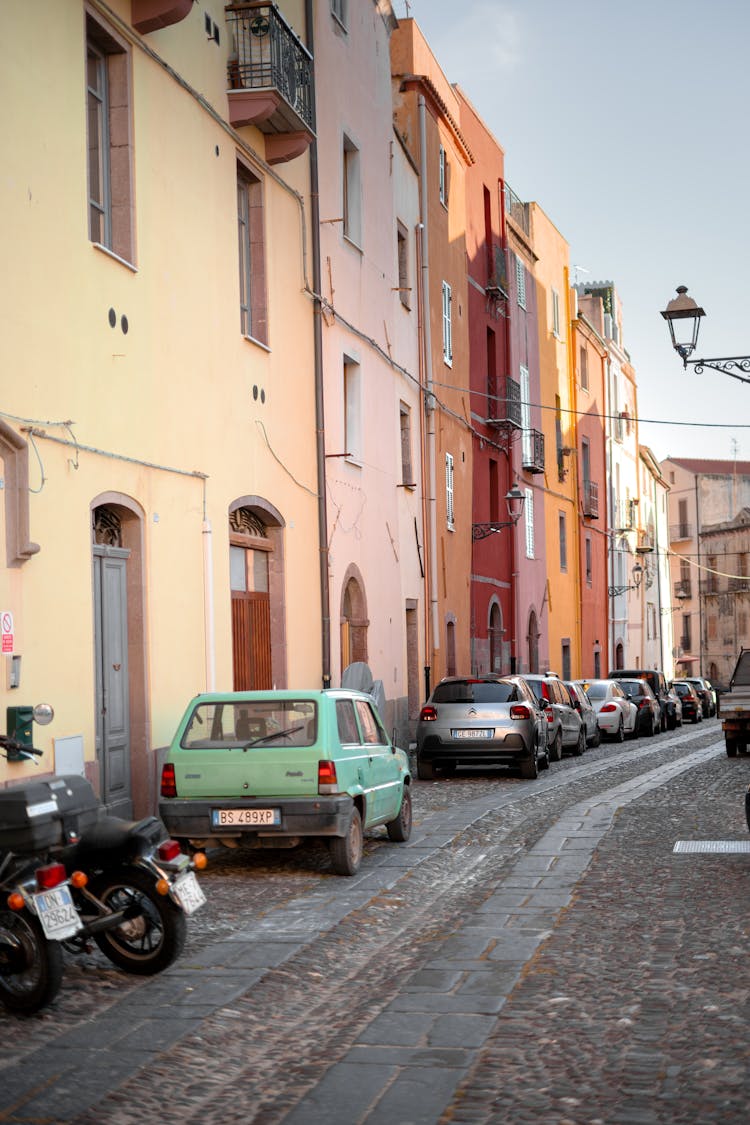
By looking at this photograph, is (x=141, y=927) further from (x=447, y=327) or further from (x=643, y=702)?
(x=643, y=702)

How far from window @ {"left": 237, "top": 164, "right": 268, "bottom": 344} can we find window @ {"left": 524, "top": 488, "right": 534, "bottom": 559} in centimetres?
2242

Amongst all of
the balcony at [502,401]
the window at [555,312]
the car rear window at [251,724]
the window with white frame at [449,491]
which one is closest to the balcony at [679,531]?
the window at [555,312]

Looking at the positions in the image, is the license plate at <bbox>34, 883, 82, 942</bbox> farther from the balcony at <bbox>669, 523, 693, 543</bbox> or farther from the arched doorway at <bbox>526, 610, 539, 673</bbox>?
the balcony at <bbox>669, 523, 693, 543</bbox>

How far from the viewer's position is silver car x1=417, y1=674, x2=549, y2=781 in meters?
21.0

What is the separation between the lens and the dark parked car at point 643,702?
3672cm

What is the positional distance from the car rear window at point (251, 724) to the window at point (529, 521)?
29.5 m

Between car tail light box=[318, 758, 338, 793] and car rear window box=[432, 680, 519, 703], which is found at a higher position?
car rear window box=[432, 680, 519, 703]

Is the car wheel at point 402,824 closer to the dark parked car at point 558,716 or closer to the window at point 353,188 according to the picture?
the dark parked car at point 558,716

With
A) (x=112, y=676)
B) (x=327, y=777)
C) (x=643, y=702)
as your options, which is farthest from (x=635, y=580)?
(x=327, y=777)

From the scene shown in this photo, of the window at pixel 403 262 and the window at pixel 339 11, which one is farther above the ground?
the window at pixel 339 11

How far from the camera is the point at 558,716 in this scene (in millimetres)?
25766

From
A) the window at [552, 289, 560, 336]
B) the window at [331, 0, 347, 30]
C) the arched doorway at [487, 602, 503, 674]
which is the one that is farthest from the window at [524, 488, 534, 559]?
the window at [331, 0, 347, 30]

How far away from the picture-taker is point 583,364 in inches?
2018

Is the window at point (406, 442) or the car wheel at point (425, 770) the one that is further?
the window at point (406, 442)
